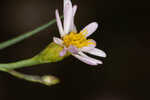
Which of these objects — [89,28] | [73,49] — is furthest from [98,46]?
[73,49]

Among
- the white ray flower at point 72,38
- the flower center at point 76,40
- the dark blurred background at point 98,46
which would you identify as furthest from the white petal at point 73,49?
the dark blurred background at point 98,46

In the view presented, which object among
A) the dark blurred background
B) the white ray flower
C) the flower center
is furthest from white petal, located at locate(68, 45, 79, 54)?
the dark blurred background

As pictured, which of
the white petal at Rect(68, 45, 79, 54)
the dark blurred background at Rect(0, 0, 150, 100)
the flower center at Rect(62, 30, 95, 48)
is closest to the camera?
the white petal at Rect(68, 45, 79, 54)

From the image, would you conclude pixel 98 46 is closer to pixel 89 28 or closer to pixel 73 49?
pixel 89 28

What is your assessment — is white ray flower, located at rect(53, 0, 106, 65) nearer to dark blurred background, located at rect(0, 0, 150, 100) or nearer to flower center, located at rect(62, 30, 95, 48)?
flower center, located at rect(62, 30, 95, 48)

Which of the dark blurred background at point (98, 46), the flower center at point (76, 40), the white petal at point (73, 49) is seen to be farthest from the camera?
the dark blurred background at point (98, 46)

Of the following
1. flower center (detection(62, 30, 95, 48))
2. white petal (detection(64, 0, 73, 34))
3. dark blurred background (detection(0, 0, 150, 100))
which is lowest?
flower center (detection(62, 30, 95, 48))

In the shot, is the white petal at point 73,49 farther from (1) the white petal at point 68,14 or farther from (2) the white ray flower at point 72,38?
(1) the white petal at point 68,14

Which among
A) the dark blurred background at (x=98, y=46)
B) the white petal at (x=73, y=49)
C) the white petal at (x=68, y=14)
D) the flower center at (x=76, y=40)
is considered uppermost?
the dark blurred background at (x=98, y=46)
